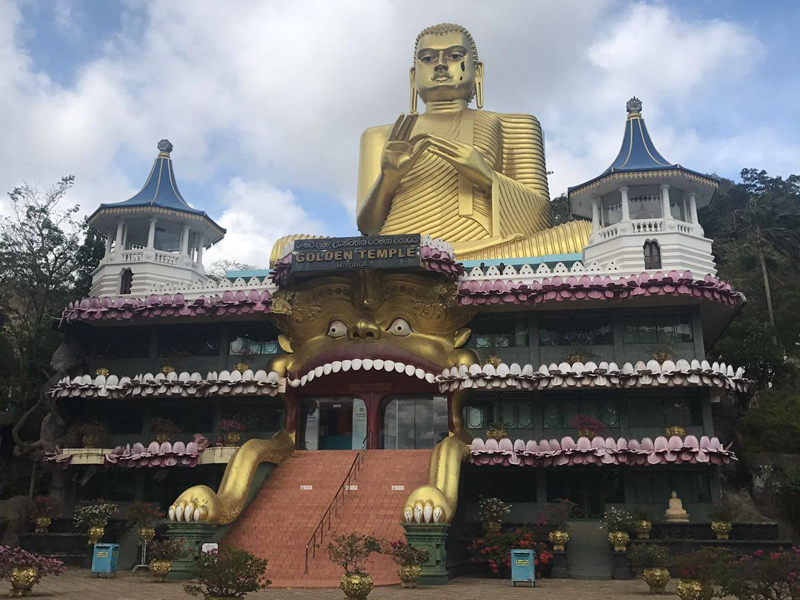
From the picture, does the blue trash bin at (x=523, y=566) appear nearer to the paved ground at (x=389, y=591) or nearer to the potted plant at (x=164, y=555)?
the paved ground at (x=389, y=591)

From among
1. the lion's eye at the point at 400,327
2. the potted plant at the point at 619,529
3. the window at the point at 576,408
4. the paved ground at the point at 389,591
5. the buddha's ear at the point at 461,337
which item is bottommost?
the paved ground at the point at 389,591

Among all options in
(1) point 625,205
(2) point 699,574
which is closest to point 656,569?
(2) point 699,574

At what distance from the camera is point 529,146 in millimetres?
33781

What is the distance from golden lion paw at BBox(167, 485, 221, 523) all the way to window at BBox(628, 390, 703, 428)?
12870mm

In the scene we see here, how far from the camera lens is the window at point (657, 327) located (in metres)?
24.3

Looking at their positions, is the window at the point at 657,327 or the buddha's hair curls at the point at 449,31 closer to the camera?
the window at the point at 657,327

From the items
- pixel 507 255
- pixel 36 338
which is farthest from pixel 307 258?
pixel 36 338

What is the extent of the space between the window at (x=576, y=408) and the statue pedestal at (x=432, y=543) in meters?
8.01

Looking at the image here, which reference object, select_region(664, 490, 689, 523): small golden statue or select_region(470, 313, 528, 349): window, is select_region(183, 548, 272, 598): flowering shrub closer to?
select_region(664, 490, 689, 523): small golden statue

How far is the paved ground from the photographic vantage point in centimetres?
1416

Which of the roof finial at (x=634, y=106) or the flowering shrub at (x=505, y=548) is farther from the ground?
the roof finial at (x=634, y=106)

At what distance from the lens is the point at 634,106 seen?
2936 centimetres

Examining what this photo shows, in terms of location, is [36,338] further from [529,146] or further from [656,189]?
[656,189]

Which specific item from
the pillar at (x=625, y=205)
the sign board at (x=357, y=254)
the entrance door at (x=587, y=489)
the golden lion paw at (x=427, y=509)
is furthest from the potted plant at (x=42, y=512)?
the pillar at (x=625, y=205)
